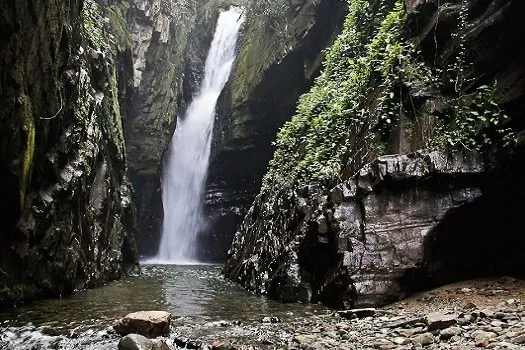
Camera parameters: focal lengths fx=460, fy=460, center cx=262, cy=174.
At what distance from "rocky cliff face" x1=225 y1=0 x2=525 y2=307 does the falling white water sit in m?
13.3


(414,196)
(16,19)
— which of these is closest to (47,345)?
(16,19)

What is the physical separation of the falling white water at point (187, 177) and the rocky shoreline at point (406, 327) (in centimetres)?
1674

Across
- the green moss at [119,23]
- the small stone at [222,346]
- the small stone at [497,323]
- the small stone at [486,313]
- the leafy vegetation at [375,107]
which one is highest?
the green moss at [119,23]

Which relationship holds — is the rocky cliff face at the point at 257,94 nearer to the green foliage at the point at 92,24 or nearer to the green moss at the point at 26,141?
the green foliage at the point at 92,24

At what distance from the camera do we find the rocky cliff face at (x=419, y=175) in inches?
271

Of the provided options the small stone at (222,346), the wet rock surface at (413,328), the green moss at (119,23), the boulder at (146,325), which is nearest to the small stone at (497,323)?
the wet rock surface at (413,328)

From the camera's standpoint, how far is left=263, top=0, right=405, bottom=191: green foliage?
9680 mm

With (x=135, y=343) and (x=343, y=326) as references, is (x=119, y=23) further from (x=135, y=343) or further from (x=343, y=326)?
(x=343, y=326)

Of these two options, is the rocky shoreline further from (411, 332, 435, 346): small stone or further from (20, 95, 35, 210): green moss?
(20, 95, 35, 210): green moss

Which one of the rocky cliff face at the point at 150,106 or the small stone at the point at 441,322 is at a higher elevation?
the rocky cliff face at the point at 150,106

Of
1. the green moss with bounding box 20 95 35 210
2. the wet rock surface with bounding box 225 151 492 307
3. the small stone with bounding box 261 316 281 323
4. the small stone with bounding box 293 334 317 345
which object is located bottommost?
the small stone with bounding box 293 334 317 345

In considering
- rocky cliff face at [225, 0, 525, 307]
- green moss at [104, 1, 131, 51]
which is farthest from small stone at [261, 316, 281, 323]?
green moss at [104, 1, 131, 51]

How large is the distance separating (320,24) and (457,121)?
37.9 ft

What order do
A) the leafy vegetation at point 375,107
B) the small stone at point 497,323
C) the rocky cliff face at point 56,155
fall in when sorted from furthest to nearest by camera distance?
1. the leafy vegetation at point 375,107
2. the rocky cliff face at point 56,155
3. the small stone at point 497,323
